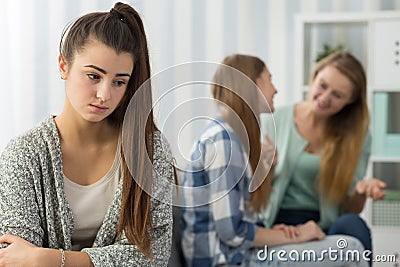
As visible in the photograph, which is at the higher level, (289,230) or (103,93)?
(103,93)

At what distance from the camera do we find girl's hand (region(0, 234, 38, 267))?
1367 millimetres

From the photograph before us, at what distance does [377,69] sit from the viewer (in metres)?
2.24

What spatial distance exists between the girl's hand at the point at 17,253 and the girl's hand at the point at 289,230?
3.05ft

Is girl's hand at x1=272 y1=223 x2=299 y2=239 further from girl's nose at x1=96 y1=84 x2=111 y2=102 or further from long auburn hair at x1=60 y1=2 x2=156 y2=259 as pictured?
girl's nose at x1=96 y1=84 x2=111 y2=102

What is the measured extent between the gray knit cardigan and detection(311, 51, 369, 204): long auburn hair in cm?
82

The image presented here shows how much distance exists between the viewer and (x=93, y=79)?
147 cm

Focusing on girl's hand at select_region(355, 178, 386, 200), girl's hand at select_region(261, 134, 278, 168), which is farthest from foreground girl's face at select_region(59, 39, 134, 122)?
girl's hand at select_region(355, 178, 386, 200)

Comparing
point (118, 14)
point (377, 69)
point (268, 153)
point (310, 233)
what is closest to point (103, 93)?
point (118, 14)

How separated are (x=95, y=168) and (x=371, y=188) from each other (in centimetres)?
106

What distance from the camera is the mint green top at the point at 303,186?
7.15 ft

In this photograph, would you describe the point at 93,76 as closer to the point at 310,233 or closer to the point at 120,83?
the point at 120,83

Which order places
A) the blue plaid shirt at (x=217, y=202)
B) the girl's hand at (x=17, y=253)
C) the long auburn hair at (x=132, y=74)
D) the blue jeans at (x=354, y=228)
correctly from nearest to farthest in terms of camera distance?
the girl's hand at (x=17, y=253) < the long auburn hair at (x=132, y=74) < the blue plaid shirt at (x=217, y=202) < the blue jeans at (x=354, y=228)

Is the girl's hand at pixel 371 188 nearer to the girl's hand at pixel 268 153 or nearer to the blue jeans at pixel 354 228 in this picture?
the blue jeans at pixel 354 228

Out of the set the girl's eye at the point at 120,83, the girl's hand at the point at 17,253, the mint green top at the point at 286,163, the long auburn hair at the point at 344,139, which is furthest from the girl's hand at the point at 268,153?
the girl's hand at the point at 17,253
